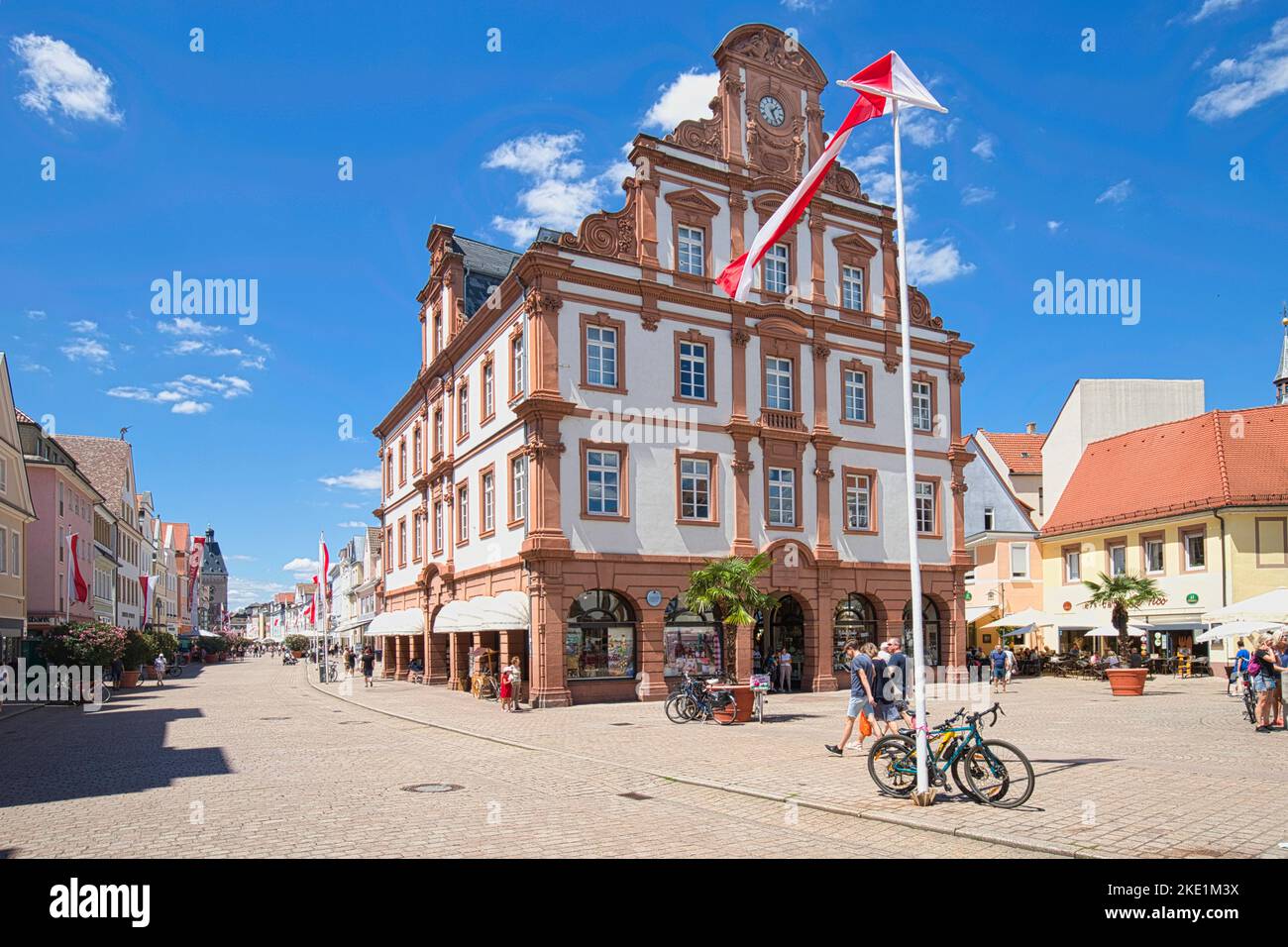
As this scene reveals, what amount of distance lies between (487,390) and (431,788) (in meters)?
23.5

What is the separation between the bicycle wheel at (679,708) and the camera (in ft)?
80.9

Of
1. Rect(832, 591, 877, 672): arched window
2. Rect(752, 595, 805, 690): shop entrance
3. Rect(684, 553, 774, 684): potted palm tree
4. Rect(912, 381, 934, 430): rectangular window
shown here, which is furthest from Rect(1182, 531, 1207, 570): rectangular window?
Rect(684, 553, 774, 684): potted palm tree

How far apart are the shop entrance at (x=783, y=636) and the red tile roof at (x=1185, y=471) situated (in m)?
19.5

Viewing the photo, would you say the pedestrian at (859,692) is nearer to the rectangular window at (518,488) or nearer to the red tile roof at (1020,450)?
the rectangular window at (518,488)

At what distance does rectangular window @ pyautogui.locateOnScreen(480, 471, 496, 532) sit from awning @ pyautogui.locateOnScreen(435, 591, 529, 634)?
3.84m

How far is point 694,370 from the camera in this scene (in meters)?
33.8

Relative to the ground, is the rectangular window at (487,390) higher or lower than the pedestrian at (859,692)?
higher

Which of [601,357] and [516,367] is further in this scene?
[516,367]

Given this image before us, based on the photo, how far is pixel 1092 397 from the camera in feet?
189

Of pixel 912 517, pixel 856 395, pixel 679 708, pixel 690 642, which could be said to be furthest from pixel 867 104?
pixel 856 395

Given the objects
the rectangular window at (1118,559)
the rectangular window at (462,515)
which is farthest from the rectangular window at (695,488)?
the rectangular window at (1118,559)

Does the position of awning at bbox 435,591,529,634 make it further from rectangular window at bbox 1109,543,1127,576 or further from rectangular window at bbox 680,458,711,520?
rectangular window at bbox 1109,543,1127,576

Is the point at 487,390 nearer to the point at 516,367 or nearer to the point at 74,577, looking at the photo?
the point at 516,367
